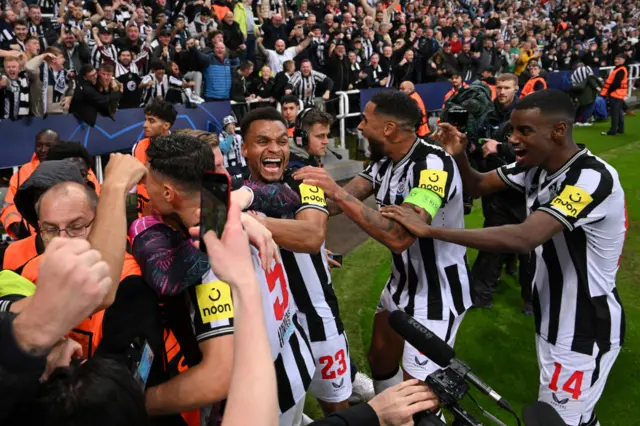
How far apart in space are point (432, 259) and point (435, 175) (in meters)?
0.55

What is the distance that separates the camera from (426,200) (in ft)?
10.1

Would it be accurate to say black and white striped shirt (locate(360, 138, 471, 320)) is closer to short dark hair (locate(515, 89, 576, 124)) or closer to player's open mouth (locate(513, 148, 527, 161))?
player's open mouth (locate(513, 148, 527, 161))

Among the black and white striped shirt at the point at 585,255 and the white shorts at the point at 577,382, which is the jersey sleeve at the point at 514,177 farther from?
the white shorts at the point at 577,382

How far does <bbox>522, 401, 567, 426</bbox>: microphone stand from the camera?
142cm

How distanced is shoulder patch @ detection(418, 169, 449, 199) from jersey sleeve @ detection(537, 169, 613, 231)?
55cm

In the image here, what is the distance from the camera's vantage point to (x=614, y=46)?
20797mm

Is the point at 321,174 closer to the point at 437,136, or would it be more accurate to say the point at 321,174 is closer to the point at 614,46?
the point at 437,136

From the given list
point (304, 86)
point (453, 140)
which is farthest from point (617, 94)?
point (453, 140)

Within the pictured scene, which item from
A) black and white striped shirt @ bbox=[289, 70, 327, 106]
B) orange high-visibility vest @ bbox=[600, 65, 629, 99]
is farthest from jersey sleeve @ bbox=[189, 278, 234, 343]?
orange high-visibility vest @ bbox=[600, 65, 629, 99]

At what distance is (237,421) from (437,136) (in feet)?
9.17

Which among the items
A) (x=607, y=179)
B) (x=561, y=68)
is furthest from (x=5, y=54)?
(x=561, y=68)

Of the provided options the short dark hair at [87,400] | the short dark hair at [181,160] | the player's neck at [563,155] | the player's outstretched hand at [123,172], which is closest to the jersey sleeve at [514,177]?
the player's neck at [563,155]

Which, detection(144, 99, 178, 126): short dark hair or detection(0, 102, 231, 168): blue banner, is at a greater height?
detection(144, 99, 178, 126): short dark hair

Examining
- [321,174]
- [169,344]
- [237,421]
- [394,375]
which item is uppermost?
[321,174]
